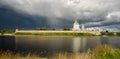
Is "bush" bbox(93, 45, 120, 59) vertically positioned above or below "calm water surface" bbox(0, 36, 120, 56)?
above

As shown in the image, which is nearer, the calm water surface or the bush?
the bush

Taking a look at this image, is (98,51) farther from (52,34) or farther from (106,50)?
(52,34)

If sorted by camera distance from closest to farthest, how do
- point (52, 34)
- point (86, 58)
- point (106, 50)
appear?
point (86, 58), point (106, 50), point (52, 34)

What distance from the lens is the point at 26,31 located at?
645 ft

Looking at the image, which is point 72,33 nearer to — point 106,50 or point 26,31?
point 26,31

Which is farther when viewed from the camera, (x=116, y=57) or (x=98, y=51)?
(x=98, y=51)

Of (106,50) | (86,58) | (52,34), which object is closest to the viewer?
(86,58)

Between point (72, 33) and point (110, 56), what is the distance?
16928 cm

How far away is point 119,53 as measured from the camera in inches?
917

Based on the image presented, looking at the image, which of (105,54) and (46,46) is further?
(46,46)

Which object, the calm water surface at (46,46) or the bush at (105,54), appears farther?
the calm water surface at (46,46)

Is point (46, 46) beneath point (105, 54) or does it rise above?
beneath

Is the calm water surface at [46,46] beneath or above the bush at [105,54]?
beneath

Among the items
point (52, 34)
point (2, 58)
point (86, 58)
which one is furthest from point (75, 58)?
point (52, 34)
